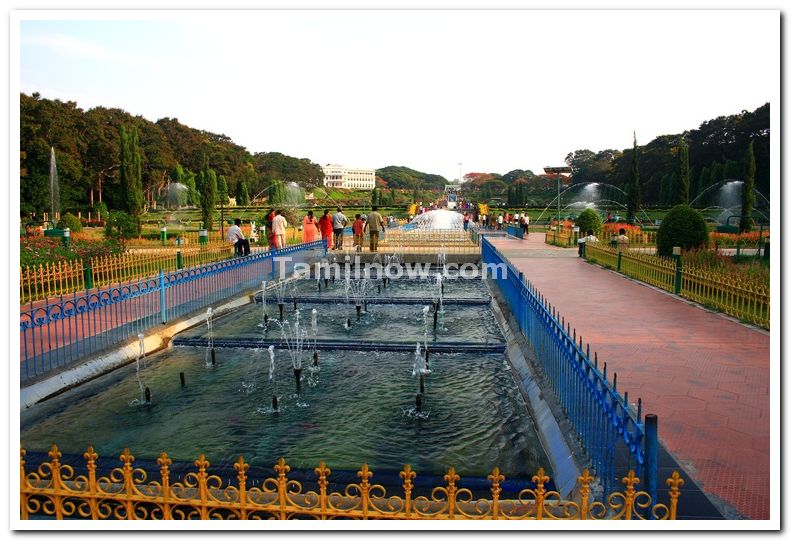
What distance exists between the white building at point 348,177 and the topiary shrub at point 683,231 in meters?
133

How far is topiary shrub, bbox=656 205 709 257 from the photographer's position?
14.8 metres

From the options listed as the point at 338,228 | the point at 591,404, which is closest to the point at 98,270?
the point at 338,228

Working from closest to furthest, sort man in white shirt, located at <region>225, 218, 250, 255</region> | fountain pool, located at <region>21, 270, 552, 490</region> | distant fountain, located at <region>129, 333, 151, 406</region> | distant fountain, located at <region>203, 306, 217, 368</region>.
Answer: fountain pool, located at <region>21, 270, 552, 490</region> → distant fountain, located at <region>129, 333, 151, 406</region> → distant fountain, located at <region>203, 306, 217, 368</region> → man in white shirt, located at <region>225, 218, 250, 255</region>

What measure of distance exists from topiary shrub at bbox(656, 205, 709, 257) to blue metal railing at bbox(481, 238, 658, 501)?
9.80 metres

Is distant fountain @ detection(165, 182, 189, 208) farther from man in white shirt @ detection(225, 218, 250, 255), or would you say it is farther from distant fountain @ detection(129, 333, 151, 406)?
distant fountain @ detection(129, 333, 151, 406)

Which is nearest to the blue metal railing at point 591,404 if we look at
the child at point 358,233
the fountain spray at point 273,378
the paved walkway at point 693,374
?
the paved walkway at point 693,374

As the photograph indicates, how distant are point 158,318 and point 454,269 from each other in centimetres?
1024

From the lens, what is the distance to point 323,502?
2.99 m

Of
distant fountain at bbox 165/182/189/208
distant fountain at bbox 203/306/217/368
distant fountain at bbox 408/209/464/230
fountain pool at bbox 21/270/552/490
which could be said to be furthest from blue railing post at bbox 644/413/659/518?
distant fountain at bbox 165/182/189/208

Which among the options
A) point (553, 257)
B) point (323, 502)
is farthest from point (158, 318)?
point (553, 257)

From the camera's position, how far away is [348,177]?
15200cm

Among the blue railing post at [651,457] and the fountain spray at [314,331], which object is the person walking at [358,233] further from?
the blue railing post at [651,457]

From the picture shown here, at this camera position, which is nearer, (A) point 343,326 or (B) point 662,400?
(B) point 662,400

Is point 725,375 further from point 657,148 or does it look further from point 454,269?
point 657,148
